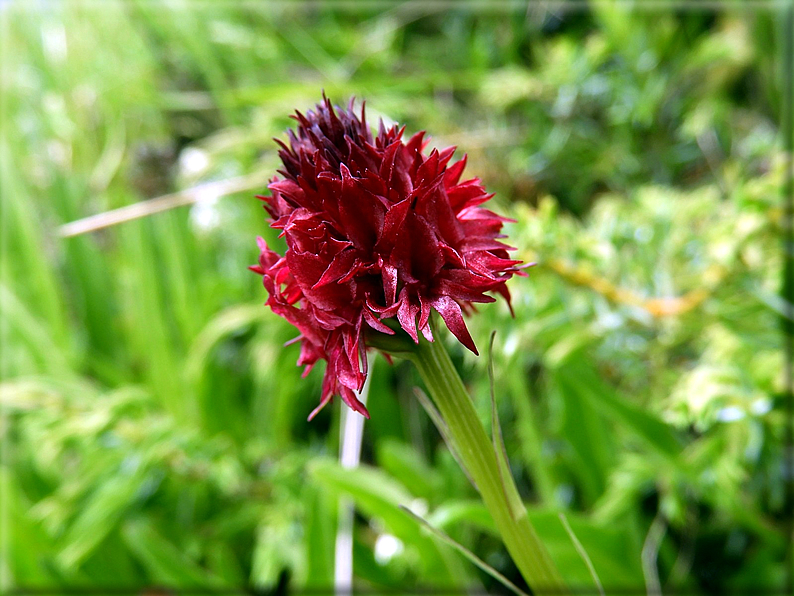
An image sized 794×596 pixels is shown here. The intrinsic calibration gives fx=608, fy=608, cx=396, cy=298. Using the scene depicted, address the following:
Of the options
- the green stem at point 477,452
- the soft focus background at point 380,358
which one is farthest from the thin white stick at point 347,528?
the green stem at point 477,452

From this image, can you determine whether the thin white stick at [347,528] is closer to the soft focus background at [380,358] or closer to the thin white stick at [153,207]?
the soft focus background at [380,358]

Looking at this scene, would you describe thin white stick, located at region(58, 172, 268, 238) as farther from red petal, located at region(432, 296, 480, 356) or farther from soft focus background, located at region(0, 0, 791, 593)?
red petal, located at region(432, 296, 480, 356)

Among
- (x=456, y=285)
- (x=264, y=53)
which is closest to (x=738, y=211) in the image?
(x=456, y=285)

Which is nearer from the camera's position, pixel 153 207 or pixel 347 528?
pixel 153 207

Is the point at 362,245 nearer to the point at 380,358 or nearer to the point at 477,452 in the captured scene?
the point at 477,452

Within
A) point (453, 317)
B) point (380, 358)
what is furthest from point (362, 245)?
point (380, 358)

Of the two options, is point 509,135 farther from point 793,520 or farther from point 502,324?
point 793,520
